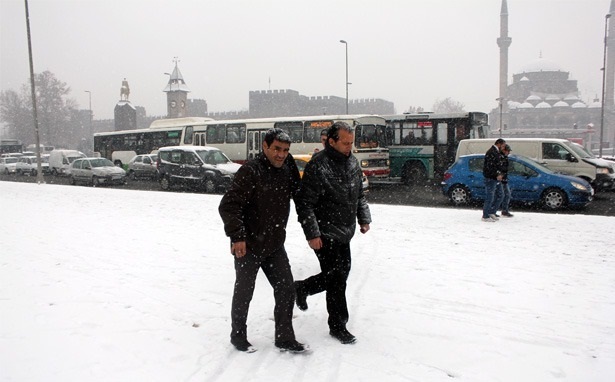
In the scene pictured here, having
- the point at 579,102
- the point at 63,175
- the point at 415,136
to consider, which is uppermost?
the point at 579,102

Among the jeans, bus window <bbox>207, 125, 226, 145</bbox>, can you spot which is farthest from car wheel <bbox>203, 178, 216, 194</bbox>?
the jeans

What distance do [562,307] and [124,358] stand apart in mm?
4165

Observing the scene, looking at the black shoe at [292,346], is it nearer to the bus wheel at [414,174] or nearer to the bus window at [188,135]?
the bus wheel at [414,174]

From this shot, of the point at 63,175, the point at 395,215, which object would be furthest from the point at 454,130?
the point at 63,175

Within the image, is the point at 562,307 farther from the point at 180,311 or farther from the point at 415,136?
the point at 415,136

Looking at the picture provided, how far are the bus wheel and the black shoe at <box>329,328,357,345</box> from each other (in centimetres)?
1734

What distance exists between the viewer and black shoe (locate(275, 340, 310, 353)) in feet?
12.4

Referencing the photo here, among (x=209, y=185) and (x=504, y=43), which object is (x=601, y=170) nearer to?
(x=209, y=185)

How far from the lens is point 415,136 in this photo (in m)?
20.9

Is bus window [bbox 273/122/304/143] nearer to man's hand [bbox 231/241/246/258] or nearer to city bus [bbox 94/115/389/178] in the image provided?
city bus [bbox 94/115/389/178]

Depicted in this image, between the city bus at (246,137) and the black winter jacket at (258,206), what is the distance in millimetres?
14816

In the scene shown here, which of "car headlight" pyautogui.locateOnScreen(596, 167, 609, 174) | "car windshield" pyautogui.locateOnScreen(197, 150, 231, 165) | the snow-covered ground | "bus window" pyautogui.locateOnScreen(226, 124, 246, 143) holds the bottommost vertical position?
the snow-covered ground

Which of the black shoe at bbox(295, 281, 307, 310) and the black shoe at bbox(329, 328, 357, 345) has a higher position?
Result: the black shoe at bbox(295, 281, 307, 310)

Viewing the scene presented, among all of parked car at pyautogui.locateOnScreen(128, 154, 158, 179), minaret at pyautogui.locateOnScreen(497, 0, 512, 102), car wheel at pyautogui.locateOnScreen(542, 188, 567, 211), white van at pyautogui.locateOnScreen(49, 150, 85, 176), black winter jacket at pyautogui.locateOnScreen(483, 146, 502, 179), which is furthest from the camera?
minaret at pyautogui.locateOnScreen(497, 0, 512, 102)
